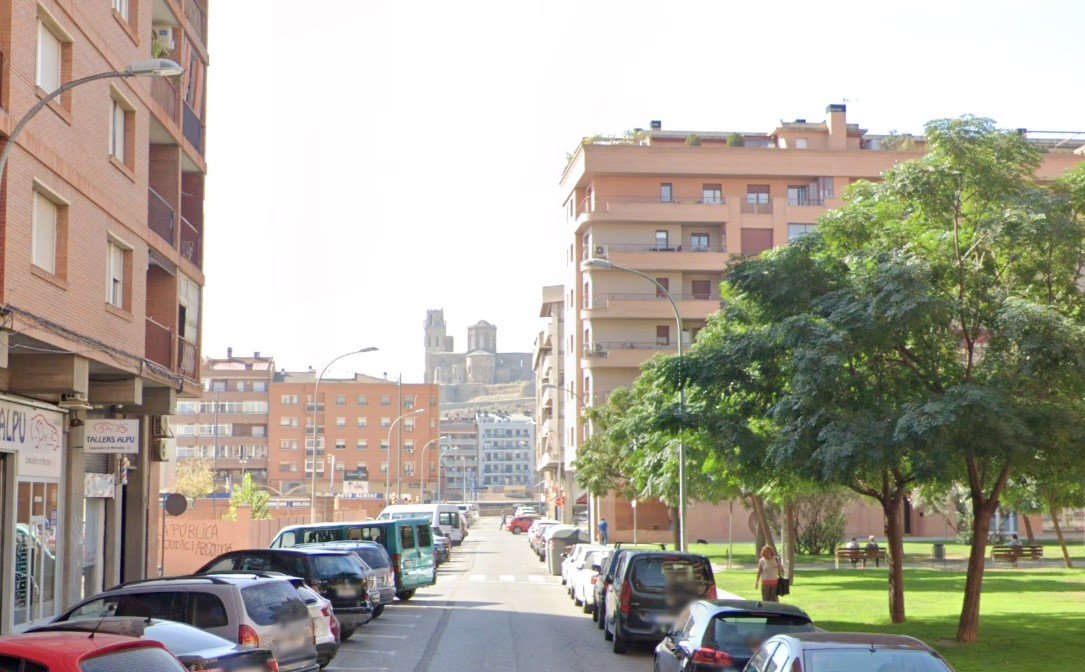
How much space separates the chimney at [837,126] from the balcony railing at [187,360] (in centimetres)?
5629

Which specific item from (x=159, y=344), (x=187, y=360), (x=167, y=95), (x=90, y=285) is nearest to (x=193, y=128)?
(x=167, y=95)

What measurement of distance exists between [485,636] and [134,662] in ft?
52.9

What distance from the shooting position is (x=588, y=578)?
30.8 meters

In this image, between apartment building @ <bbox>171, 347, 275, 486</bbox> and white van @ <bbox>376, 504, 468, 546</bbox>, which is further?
apartment building @ <bbox>171, 347, 275, 486</bbox>

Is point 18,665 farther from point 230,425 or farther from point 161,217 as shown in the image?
point 230,425

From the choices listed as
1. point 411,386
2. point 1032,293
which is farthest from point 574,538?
point 411,386

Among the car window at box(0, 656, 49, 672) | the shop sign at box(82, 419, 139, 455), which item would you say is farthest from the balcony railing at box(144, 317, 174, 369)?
the car window at box(0, 656, 49, 672)

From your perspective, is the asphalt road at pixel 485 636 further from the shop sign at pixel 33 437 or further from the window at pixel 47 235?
the window at pixel 47 235

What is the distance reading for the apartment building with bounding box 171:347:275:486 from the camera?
139m

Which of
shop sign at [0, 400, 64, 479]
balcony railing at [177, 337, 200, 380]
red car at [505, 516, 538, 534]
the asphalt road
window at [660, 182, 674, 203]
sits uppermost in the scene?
window at [660, 182, 674, 203]

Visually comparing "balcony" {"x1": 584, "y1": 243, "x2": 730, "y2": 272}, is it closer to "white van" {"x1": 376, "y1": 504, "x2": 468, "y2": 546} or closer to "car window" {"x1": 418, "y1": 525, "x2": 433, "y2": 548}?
"white van" {"x1": 376, "y1": 504, "x2": 468, "y2": 546}

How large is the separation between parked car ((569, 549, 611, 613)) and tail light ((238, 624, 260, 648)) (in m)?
14.3

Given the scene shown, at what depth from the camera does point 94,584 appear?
2795 cm

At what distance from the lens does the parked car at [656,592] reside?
2134cm
